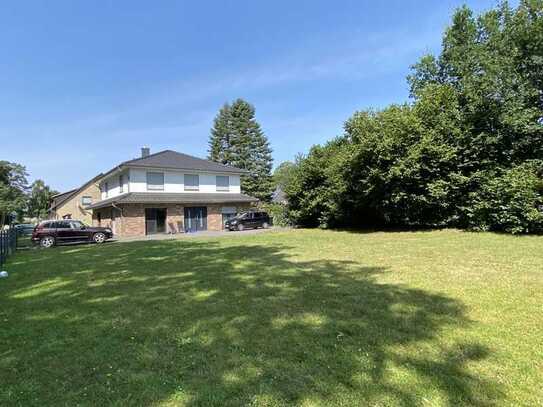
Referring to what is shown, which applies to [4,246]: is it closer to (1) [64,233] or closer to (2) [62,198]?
(1) [64,233]

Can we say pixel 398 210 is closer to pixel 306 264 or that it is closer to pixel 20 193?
pixel 306 264

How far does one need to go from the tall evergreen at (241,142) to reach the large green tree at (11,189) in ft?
88.9

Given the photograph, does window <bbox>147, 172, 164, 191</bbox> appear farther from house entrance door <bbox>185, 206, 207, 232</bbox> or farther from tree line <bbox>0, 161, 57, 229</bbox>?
tree line <bbox>0, 161, 57, 229</bbox>

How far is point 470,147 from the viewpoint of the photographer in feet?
53.1

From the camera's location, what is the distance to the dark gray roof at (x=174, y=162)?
26045 mm

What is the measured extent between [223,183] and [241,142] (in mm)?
22751

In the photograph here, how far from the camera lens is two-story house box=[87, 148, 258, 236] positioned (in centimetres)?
2441

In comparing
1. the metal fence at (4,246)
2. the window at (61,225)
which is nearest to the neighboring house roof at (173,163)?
the window at (61,225)

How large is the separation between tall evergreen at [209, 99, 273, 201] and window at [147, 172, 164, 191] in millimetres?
23224

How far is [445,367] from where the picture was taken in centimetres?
315

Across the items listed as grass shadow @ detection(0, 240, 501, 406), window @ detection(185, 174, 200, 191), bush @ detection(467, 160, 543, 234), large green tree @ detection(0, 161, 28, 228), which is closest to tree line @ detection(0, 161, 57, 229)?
large green tree @ detection(0, 161, 28, 228)

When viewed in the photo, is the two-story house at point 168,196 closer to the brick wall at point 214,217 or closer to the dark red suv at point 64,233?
the brick wall at point 214,217

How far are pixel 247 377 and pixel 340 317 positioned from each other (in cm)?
195

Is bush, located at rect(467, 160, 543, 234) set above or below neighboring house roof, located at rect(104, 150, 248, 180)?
below
